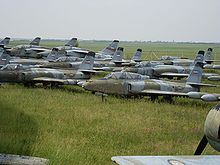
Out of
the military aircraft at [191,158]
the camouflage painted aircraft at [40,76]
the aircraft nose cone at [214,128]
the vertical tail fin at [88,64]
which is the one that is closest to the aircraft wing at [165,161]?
the military aircraft at [191,158]

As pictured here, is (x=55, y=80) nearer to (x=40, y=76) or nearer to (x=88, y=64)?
(x=40, y=76)

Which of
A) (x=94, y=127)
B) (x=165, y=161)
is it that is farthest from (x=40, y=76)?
(x=165, y=161)

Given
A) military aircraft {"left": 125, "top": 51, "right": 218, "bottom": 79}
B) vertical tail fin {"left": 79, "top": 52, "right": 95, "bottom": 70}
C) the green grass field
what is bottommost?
the green grass field

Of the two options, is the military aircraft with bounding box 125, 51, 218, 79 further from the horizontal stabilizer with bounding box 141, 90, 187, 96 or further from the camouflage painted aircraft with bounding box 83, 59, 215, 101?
the horizontal stabilizer with bounding box 141, 90, 187, 96

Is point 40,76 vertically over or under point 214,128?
under

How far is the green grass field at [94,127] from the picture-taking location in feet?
23.6

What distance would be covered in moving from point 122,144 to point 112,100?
7.22 m

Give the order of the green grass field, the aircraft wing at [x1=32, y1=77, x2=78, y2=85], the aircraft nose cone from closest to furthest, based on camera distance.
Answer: the aircraft nose cone < the green grass field < the aircraft wing at [x1=32, y1=77, x2=78, y2=85]

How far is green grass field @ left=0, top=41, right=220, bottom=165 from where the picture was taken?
23.6 feet

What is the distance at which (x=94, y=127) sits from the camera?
33.6 feet

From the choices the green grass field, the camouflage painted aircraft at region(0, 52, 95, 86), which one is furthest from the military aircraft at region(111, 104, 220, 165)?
the camouflage painted aircraft at region(0, 52, 95, 86)

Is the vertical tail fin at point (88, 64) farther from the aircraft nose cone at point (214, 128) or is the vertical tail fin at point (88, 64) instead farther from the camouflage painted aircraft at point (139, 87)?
the aircraft nose cone at point (214, 128)

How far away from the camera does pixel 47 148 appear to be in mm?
6816

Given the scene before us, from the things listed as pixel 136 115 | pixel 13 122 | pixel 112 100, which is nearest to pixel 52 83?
pixel 112 100
